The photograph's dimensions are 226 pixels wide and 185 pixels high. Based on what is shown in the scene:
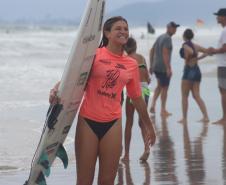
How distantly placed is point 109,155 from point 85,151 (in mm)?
193

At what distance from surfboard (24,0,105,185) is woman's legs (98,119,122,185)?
0.37 meters

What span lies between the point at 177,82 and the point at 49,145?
17101 mm

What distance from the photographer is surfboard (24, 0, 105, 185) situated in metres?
6.63

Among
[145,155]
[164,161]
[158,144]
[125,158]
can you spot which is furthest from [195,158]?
[158,144]

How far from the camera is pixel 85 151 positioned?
6773mm

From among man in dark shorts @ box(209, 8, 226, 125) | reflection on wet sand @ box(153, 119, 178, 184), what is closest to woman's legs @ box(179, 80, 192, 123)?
man in dark shorts @ box(209, 8, 226, 125)

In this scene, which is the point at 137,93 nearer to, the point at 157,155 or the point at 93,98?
the point at 93,98

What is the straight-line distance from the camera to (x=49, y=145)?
22.4 ft

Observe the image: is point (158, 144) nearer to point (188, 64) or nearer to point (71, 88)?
point (188, 64)

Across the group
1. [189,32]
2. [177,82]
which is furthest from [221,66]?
[177,82]

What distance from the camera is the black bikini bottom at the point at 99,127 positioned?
681 centimetres

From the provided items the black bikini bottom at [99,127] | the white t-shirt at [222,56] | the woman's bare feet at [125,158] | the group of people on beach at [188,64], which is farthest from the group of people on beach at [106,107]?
the white t-shirt at [222,56]

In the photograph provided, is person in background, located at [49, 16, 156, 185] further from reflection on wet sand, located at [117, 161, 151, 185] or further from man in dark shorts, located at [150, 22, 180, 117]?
man in dark shorts, located at [150, 22, 180, 117]

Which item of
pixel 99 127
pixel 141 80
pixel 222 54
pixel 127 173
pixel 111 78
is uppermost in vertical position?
pixel 222 54
